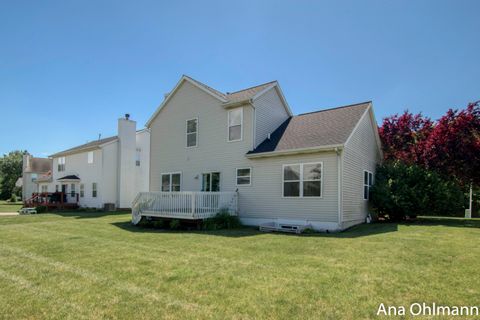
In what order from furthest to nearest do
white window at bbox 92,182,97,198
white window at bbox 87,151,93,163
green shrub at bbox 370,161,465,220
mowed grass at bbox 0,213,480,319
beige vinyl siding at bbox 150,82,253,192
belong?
white window at bbox 87,151,93,163 < white window at bbox 92,182,97,198 < beige vinyl siding at bbox 150,82,253,192 < green shrub at bbox 370,161,465,220 < mowed grass at bbox 0,213,480,319

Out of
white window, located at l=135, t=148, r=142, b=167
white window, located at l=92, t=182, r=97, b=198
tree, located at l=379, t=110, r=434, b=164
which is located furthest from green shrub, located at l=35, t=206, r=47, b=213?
tree, located at l=379, t=110, r=434, b=164

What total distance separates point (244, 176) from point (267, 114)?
352 cm

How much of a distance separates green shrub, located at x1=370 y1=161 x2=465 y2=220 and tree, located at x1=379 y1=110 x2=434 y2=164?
274 centimetres

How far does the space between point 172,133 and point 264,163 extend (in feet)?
22.9

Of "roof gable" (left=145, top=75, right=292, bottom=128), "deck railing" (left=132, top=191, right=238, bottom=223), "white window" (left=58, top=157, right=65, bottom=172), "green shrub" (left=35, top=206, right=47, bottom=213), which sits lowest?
"green shrub" (left=35, top=206, right=47, bottom=213)

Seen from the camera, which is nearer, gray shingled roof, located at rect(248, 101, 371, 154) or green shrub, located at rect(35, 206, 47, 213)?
gray shingled roof, located at rect(248, 101, 371, 154)

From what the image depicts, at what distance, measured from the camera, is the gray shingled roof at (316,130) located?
41.3ft

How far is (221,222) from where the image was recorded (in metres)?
13.3

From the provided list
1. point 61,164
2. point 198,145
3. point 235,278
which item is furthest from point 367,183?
point 61,164

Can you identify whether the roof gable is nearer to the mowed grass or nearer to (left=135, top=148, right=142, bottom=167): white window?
the mowed grass

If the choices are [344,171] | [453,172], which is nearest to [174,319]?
[344,171]

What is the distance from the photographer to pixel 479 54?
1377 centimetres

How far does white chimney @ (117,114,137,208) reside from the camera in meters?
27.0

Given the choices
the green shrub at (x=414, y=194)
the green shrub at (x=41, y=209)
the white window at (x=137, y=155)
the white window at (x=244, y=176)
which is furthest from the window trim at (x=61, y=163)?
the green shrub at (x=414, y=194)
